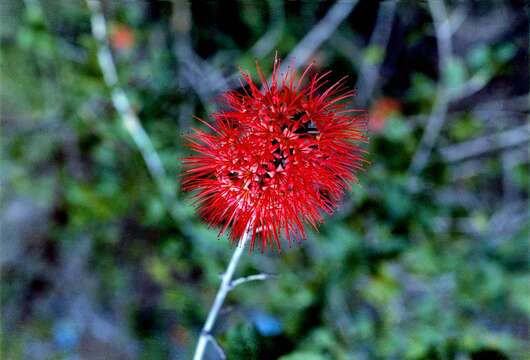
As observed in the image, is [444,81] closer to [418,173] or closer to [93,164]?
[418,173]

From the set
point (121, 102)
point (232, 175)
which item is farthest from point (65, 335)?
point (232, 175)

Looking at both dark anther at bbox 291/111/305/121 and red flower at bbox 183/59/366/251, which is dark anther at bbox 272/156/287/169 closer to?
red flower at bbox 183/59/366/251

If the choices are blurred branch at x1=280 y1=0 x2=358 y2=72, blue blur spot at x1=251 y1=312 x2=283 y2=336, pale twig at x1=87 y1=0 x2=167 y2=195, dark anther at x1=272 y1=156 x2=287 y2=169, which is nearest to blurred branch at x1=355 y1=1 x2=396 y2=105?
blurred branch at x1=280 y1=0 x2=358 y2=72

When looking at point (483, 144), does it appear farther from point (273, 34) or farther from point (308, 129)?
point (308, 129)

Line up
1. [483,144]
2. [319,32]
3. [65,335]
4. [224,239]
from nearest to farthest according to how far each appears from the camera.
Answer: [224,239], [319,32], [483,144], [65,335]

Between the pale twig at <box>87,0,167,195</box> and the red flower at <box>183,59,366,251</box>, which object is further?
the pale twig at <box>87,0,167,195</box>

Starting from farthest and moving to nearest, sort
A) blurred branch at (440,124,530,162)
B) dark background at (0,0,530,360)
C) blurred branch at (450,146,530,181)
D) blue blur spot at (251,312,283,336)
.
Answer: blurred branch at (450,146,530,181) < blurred branch at (440,124,530,162) < dark background at (0,0,530,360) < blue blur spot at (251,312,283,336)

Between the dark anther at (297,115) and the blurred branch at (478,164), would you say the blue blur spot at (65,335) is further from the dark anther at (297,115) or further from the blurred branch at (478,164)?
the blurred branch at (478,164)

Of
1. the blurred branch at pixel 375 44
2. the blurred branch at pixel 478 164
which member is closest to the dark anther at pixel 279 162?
the blurred branch at pixel 375 44

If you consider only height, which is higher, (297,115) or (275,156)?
(297,115)
